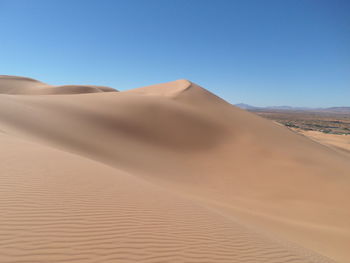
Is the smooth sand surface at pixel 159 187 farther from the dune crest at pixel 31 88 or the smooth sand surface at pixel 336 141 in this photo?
the dune crest at pixel 31 88

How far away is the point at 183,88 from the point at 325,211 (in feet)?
66.1

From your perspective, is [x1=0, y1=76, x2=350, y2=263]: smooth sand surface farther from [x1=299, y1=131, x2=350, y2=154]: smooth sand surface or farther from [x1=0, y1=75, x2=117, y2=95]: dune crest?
[x1=0, y1=75, x2=117, y2=95]: dune crest

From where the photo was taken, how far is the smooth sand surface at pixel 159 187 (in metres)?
2.94

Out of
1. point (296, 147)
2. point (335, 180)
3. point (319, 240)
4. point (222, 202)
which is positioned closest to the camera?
point (319, 240)

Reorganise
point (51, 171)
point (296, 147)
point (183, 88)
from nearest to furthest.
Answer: point (51, 171), point (296, 147), point (183, 88)

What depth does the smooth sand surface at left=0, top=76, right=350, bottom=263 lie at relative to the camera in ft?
9.64

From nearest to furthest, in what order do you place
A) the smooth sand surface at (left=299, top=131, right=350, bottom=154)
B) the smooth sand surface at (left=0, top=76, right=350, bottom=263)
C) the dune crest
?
the smooth sand surface at (left=0, top=76, right=350, bottom=263) → the smooth sand surface at (left=299, top=131, right=350, bottom=154) → the dune crest

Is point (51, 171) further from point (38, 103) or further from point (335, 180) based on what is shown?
point (38, 103)

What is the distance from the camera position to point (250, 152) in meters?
13.0

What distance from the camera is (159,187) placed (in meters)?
6.05

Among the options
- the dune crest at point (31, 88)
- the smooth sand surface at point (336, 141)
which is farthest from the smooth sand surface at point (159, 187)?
the dune crest at point (31, 88)

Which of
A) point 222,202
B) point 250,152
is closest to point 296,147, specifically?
point 250,152

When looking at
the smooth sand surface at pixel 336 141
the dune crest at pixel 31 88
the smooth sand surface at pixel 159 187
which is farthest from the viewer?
the dune crest at pixel 31 88

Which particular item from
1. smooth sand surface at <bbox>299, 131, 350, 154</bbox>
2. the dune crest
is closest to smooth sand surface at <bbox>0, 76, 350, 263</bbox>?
smooth sand surface at <bbox>299, 131, 350, 154</bbox>
